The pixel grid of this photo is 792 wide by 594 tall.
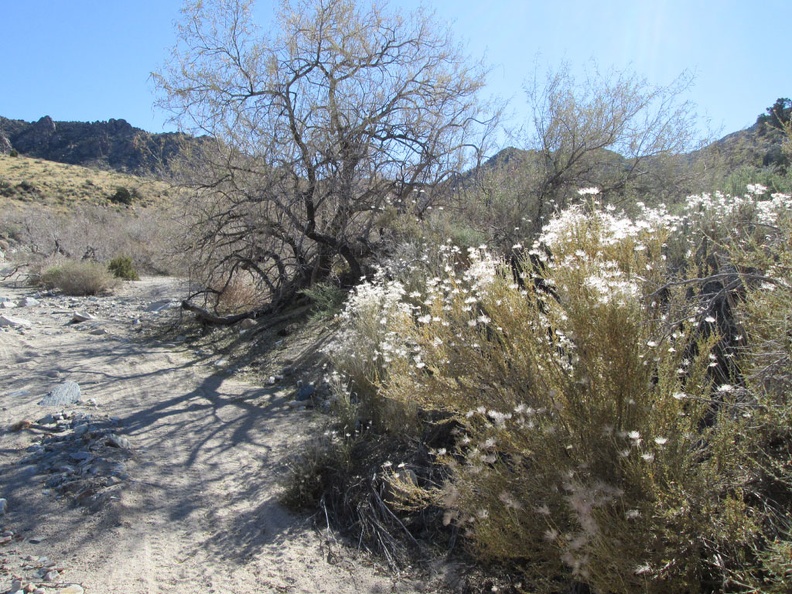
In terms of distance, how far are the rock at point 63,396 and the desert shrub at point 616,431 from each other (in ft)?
14.8

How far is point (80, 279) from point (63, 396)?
10.1m

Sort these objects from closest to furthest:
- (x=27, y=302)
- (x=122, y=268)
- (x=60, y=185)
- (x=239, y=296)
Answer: (x=239, y=296) < (x=27, y=302) < (x=122, y=268) < (x=60, y=185)

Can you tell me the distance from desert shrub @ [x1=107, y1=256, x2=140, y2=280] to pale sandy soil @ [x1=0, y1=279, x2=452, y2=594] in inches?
432

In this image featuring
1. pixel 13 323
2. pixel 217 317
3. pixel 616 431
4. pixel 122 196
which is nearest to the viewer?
pixel 616 431

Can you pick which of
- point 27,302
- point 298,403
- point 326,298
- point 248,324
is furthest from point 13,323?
point 298,403

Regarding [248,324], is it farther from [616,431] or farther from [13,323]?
[616,431]

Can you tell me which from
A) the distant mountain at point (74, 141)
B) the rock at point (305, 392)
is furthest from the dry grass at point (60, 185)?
the rock at point (305, 392)

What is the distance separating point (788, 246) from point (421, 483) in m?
2.79

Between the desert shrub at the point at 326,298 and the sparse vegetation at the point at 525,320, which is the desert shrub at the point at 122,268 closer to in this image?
the sparse vegetation at the point at 525,320

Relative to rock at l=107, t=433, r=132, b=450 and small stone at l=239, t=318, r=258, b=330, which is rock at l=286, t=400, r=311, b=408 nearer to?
rock at l=107, t=433, r=132, b=450

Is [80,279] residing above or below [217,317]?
above

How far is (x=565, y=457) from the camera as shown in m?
2.67

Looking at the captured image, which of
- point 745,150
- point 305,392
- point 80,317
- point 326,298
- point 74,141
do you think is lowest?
point 305,392

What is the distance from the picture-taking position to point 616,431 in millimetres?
2535
